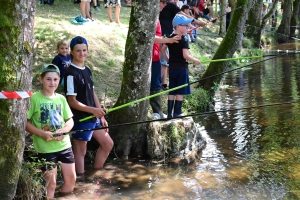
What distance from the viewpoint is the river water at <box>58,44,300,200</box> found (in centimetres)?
487

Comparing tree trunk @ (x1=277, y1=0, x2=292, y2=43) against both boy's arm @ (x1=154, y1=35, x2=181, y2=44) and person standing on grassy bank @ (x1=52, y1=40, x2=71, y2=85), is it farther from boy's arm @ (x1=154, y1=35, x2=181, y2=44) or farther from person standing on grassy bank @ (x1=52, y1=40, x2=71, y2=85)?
person standing on grassy bank @ (x1=52, y1=40, x2=71, y2=85)

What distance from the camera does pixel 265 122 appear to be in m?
7.98

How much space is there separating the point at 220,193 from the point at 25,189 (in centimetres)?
210

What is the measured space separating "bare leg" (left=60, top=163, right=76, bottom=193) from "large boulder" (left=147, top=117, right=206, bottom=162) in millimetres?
1550

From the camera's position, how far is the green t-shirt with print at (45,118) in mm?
4203

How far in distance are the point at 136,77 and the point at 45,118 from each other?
184cm

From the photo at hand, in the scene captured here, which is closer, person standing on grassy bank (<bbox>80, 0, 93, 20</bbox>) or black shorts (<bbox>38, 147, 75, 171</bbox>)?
black shorts (<bbox>38, 147, 75, 171</bbox>)

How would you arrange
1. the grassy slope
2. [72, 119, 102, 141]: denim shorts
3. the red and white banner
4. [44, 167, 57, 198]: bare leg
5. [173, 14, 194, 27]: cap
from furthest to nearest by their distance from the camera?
the grassy slope < [173, 14, 194, 27]: cap < [72, 119, 102, 141]: denim shorts < [44, 167, 57, 198]: bare leg < the red and white banner

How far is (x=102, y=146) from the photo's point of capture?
541 centimetres

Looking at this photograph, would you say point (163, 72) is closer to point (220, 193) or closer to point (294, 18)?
point (220, 193)

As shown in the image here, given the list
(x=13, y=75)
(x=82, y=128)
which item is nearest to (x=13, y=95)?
(x=13, y=75)

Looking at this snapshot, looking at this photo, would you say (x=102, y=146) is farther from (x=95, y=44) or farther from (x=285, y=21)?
(x=285, y=21)

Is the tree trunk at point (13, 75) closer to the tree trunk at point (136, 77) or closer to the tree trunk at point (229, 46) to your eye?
the tree trunk at point (136, 77)

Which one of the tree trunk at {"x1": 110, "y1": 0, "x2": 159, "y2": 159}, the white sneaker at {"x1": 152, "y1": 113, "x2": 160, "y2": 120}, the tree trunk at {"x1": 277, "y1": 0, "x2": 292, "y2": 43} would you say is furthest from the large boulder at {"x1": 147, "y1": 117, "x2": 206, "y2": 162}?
the tree trunk at {"x1": 277, "y1": 0, "x2": 292, "y2": 43}
